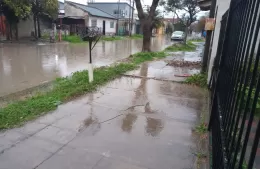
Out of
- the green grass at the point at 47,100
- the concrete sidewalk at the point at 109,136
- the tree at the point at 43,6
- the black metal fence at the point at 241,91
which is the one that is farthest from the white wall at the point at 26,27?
the black metal fence at the point at 241,91

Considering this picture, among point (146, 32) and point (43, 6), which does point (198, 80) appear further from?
point (43, 6)

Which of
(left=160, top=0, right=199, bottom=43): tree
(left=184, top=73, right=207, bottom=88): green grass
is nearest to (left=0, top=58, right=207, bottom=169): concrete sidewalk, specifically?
(left=184, top=73, right=207, bottom=88): green grass

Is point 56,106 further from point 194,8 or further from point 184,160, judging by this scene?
point 194,8

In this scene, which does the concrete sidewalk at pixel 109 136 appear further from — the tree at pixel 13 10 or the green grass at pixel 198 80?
the tree at pixel 13 10

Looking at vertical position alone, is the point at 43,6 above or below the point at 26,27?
above

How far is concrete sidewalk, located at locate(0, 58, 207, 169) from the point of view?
308 cm

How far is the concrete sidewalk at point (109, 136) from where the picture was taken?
10.1 feet

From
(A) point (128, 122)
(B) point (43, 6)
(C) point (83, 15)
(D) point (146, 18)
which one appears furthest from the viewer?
(C) point (83, 15)

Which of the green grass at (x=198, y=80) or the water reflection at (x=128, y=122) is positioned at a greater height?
the green grass at (x=198, y=80)

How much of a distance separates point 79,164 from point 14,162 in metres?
0.83

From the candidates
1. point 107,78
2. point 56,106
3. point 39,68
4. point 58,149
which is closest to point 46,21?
point 39,68

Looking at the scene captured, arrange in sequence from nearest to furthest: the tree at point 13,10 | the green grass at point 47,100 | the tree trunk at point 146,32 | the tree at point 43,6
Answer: the green grass at point 47,100 → the tree trunk at point 146,32 → the tree at point 13,10 → the tree at point 43,6

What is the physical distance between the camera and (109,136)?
3754mm

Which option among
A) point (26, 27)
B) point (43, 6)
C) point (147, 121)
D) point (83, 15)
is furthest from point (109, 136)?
point (83, 15)
